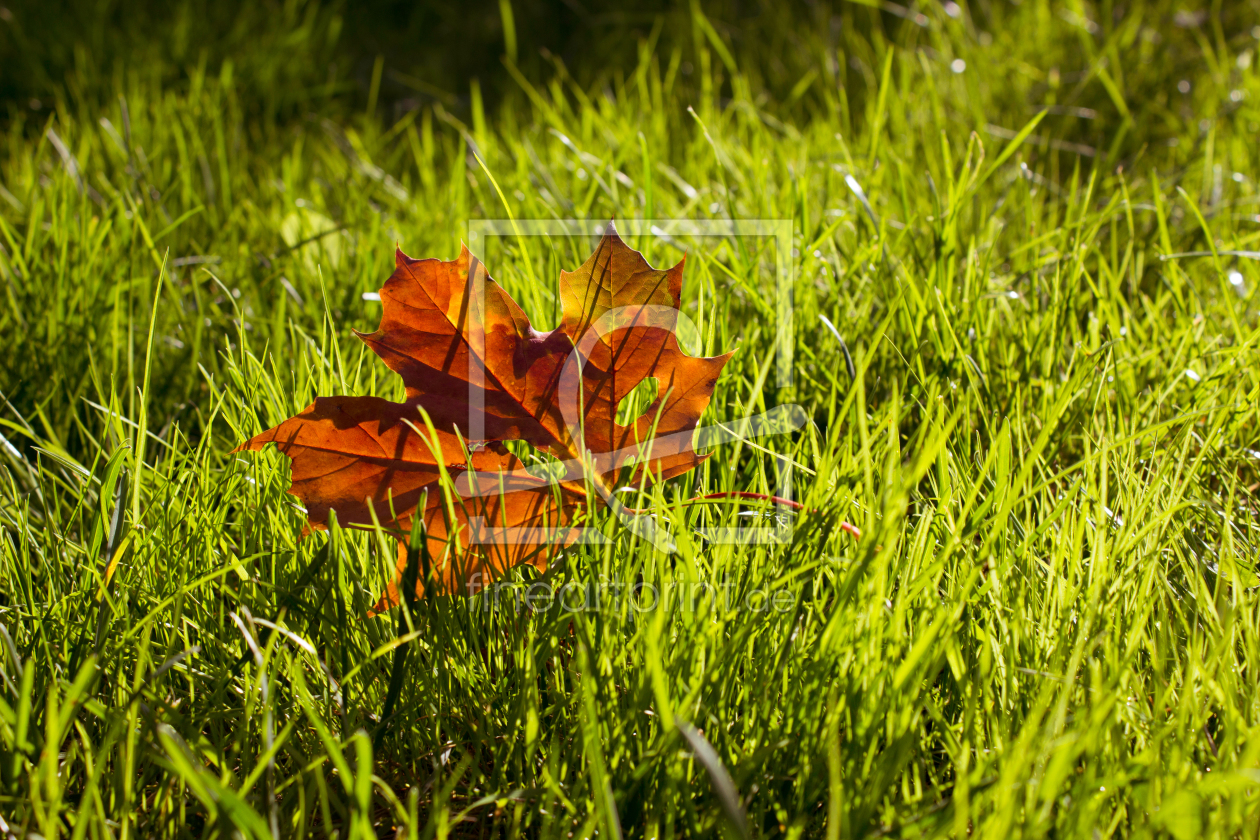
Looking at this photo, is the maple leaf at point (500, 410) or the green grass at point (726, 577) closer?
the green grass at point (726, 577)

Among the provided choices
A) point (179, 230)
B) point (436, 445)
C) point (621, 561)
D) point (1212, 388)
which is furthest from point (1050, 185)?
point (179, 230)

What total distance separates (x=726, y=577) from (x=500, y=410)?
0.84 ft

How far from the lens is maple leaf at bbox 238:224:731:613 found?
736mm

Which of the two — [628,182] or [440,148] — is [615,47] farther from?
[628,182]

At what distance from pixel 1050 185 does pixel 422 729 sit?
145 cm

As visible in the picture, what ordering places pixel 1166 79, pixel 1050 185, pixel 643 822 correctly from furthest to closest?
1. pixel 1166 79
2. pixel 1050 185
3. pixel 643 822

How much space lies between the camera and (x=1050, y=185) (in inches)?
60.9

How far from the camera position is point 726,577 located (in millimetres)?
705

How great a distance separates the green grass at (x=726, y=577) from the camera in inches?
24.6

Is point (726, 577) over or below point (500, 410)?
below

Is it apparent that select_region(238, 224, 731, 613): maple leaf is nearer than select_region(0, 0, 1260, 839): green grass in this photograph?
No

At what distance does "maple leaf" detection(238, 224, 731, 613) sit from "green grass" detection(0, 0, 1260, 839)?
0.05 m

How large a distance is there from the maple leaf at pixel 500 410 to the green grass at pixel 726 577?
48mm

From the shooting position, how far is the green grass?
2.05 feet
